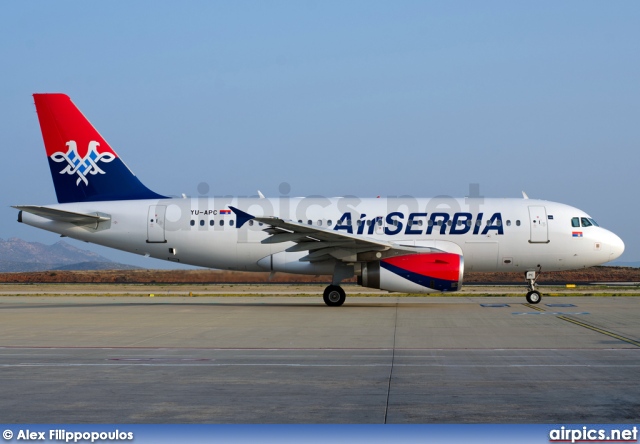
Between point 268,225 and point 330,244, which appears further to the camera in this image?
point 268,225

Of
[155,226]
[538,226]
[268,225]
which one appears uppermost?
[538,226]

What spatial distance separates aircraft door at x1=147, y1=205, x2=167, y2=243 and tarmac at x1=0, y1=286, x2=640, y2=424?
5.58 metres

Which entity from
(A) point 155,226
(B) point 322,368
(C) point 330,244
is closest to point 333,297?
(C) point 330,244

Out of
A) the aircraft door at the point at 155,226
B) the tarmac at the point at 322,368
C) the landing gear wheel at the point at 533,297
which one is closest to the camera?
the tarmac at the point at 322,368

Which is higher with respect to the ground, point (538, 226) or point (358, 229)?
point (538, 226)

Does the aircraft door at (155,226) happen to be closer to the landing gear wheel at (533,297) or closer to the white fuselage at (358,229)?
the white fuselage at (358,229)

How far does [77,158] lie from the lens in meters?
28.5

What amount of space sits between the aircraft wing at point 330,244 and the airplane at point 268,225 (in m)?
0.44

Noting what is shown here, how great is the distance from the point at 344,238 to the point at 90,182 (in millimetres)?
10209

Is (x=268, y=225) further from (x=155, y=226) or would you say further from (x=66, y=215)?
(x=66, y=215)

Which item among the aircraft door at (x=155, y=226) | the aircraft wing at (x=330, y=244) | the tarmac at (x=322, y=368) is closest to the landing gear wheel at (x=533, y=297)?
the tarmac at (x=322, y=368)

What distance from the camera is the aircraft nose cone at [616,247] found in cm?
2798

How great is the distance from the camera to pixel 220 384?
1010 cm

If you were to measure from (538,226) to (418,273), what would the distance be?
18.4ft
